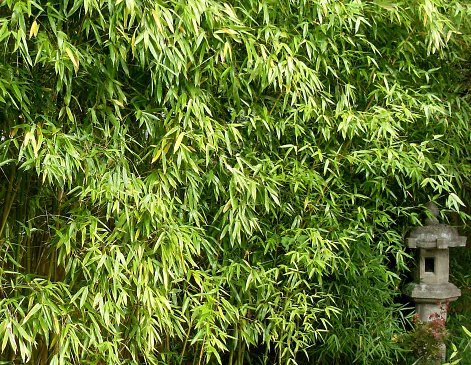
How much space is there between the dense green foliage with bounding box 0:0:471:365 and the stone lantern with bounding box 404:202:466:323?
0.13 m

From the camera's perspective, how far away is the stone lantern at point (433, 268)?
330 centimetres

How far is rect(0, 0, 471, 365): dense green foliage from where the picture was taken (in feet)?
7.42

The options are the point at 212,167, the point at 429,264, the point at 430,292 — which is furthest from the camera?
the point at 429,264

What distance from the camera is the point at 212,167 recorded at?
272 cm

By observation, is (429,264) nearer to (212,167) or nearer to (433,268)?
(433,268)

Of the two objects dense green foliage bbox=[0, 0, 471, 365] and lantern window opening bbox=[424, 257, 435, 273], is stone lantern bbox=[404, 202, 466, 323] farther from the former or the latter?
dense green foliage bbox=[0, 0, 471, 365]

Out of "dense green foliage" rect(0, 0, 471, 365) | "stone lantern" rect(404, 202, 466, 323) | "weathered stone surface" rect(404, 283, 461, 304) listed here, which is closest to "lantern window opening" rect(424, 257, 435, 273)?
"stone lantern" rect(404, 202, 466, 323)

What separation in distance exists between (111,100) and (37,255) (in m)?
0.80

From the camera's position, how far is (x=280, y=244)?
3.02 meters

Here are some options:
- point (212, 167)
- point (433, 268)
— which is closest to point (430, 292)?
point (433, 268)

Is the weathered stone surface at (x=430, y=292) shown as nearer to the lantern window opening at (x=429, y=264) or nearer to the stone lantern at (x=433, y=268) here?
the stone lantern at (x=433, y=268)

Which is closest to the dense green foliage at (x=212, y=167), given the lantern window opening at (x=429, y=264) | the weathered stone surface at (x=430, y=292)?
the weathered stone surface at (x=430, y=292)

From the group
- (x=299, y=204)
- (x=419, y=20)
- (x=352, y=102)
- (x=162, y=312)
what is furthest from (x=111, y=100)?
(x=419, y=20)

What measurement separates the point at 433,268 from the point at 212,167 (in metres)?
1.65
